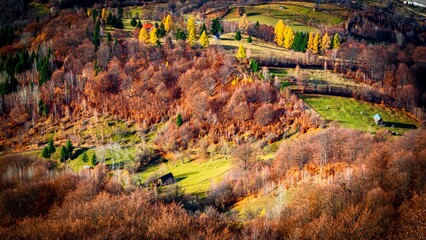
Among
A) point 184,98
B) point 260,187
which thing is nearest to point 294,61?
point 184,98

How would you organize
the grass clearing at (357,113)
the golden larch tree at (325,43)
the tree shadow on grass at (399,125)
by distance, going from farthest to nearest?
1. the golden larch tree at (325,43)
2. the tree shadow on grass at (399,125)
3. the grass clearing at (357,113)

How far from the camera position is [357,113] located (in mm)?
111000

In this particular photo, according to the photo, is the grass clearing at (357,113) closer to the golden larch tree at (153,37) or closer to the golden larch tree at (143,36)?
the golden larch tree at (153,37)

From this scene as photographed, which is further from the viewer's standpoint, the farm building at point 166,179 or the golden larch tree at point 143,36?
the golden larch tree at point 143,36

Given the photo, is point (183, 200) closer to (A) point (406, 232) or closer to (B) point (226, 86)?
(A) point (406, 232)

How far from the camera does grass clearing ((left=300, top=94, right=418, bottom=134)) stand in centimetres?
10344

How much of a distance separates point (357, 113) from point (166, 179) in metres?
51.5

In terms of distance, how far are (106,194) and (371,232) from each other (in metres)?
40.9

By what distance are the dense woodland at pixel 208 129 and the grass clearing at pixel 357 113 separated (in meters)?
4.14

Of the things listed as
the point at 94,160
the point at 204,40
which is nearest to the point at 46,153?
the point at 94,160

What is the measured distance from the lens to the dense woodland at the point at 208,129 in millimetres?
61312

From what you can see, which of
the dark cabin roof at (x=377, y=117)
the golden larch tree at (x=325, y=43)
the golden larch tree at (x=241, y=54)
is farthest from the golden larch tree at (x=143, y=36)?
the dark cabin roof at (x=377, y=117)

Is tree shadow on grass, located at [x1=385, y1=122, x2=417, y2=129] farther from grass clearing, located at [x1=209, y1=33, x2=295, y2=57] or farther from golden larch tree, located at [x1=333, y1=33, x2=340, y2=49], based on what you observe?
golden larch tree, located at [x1=333, y1=33, x2=340, y2=49]

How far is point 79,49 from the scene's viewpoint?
15125 cm
